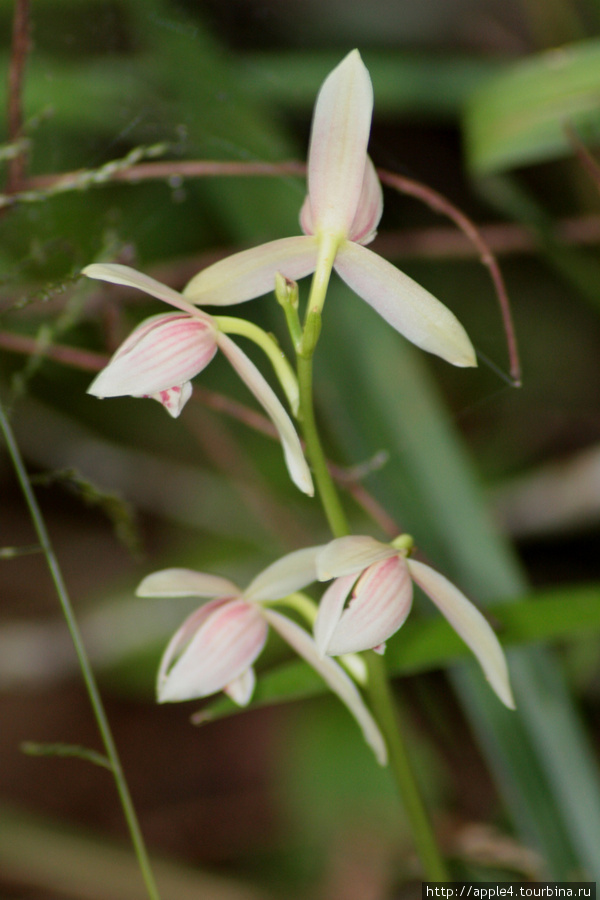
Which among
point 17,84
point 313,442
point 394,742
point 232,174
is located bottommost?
point 394,742

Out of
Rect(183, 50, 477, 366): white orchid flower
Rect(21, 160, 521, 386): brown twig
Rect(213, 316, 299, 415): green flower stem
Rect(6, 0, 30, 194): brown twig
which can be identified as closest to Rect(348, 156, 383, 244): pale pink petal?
Rect(183, 50, 477, 366): white orchid flower

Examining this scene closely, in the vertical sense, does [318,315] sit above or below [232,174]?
below

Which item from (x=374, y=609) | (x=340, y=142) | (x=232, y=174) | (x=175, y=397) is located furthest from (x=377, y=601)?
(x=232, y=174)

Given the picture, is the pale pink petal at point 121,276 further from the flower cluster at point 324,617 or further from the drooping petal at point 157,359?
the flower cluster at point 324,617

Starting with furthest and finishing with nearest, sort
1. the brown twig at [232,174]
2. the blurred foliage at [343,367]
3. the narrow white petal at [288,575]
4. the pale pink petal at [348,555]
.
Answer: the blurred foliage at [343,367]
the brown twig at [232,174]
the narrow white petal at [288,575]
the pale pink petal at [348,555]

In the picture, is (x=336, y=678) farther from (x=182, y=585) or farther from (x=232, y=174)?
(x=232, y=174)

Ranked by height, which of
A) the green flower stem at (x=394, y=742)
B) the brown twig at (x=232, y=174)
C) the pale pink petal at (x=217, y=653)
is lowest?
the green flower stem at (x=394, y=742)

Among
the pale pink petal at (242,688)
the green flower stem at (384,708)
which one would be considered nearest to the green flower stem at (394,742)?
the green flower stem at (384,708)

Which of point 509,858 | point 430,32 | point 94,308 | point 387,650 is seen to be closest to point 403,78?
point 430,32
